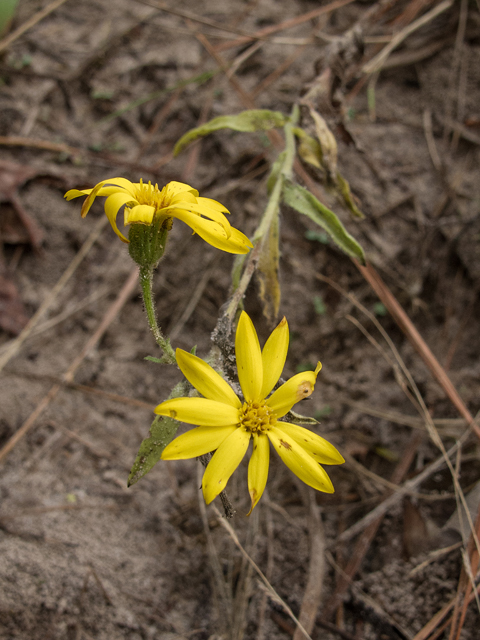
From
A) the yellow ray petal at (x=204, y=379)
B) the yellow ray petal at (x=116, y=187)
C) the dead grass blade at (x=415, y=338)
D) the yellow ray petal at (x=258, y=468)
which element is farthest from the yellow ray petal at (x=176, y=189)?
the dead grass blade at (x=415, y=338)

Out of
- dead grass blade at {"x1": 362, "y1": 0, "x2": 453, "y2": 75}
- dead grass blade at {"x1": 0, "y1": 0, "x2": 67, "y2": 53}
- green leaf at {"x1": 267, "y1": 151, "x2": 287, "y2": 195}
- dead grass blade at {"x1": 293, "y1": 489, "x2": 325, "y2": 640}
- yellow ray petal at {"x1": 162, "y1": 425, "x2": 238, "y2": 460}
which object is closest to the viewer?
yellow ray petal at {"x1": 162, "y1": 425, "x2": 238, "y2": 460}

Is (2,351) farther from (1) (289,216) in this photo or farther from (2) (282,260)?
(1) (289,216)

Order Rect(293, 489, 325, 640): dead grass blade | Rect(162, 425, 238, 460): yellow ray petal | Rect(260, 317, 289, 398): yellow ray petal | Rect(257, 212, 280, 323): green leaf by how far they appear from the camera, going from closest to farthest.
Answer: Rect(162, 425, 238, 460): yellow ray petal < Rect(260, 317, 289, 398): yellow ray petal < Rect(293, 489, 325, 640): dead grass blade < Rect(257, 212, 280, 323): green leaf

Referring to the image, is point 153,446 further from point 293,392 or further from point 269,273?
point 269,273

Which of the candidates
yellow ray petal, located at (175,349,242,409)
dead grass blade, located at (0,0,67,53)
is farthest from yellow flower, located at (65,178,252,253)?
dead grass blade, located at (0,0,67,53)

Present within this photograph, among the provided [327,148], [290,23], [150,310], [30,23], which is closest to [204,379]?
[150,310]

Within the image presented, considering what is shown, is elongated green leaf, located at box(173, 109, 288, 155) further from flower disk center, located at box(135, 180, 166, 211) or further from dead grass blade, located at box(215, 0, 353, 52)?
dead grass blade, located at box(215, 0, 353, 52)
